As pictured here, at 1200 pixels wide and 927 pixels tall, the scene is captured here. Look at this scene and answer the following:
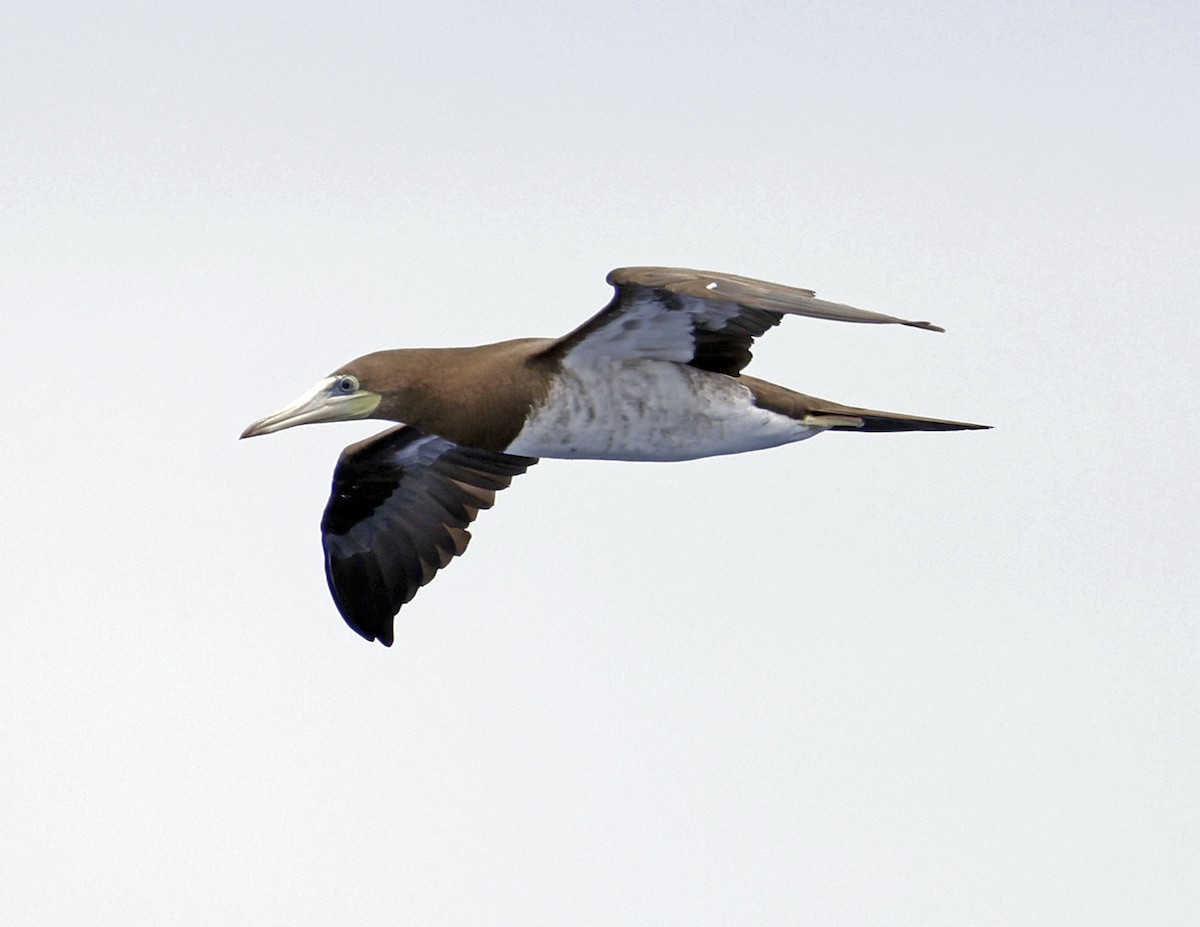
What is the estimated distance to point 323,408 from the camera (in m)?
12.4

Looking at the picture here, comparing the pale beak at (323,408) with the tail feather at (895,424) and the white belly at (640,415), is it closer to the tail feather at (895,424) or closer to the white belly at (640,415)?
the white belly at (640,415)

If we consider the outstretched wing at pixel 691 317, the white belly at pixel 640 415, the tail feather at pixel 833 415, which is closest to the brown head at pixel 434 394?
the white belly at pixel 640 415

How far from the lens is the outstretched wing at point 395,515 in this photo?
1562 centimetres

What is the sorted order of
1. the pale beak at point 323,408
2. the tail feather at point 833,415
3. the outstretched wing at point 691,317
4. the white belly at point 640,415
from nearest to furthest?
the outstretched wing at point 691,317 < the pale beak at point 323,408 < the white belly at point 640,415 < the tail feather at point 833,415

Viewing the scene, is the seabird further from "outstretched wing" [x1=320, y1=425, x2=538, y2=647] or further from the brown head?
"outstretched wing" [x1=320, y1=425, x2=538, y2=647]

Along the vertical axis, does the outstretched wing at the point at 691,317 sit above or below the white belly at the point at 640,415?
above

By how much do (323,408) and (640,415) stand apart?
2.01 metres

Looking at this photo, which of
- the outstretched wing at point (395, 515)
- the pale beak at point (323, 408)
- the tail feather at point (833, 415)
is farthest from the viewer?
the outstretched wing at point (395, 515)

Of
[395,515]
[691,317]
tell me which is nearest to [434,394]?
[691,317]

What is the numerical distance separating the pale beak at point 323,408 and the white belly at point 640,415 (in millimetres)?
1021

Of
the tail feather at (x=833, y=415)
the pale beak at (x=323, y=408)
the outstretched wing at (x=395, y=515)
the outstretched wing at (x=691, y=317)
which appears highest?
the outstretched wing at (x=691, y=317)

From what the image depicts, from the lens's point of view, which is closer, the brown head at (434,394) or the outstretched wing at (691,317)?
the outstretched wing at (691,317)

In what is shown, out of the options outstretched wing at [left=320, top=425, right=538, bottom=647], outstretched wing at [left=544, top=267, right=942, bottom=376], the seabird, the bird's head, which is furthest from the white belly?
outstretched wing at [left=320, top=425, right=538, bottom=647]

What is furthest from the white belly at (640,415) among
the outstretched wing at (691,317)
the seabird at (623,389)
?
the outstretched wing at (691,317)
